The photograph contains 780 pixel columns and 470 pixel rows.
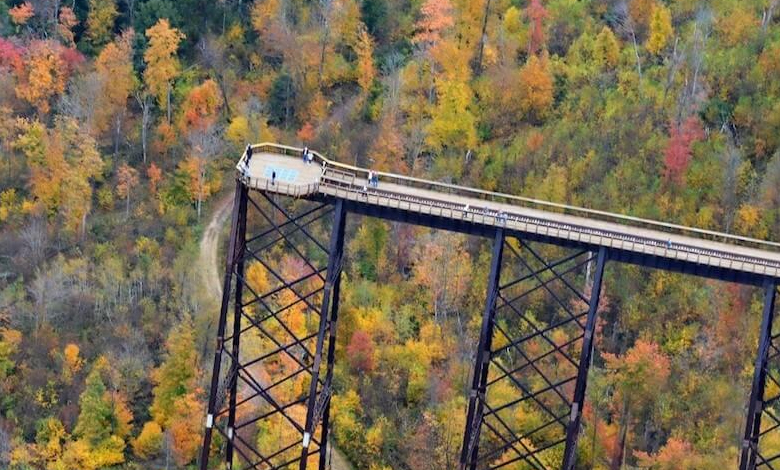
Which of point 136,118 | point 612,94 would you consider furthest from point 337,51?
point 612,94

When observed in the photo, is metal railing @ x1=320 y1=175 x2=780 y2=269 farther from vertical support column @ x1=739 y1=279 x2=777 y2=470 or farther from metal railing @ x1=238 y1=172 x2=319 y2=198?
vertical support column @ x1=739 y1=279 x2=777 y2=470

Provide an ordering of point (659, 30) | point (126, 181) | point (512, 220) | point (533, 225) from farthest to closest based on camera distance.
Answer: point (126, 181), point (659, 30), point (512, 220), point (533, 225)

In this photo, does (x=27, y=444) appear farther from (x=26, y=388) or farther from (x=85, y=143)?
(x=85, y=143)

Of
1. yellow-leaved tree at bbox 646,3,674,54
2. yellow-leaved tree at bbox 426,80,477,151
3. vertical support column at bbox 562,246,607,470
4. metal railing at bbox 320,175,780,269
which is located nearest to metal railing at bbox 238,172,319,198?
metal railing at bbox 320,175,780,269

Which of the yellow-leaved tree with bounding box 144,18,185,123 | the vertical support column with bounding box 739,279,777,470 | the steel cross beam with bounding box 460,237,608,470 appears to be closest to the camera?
the vertical support column with bounding box 739,279,777,470

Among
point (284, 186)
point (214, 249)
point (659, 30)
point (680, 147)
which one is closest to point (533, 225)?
point (284, 186)

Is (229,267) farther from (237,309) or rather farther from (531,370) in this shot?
(531,370)
